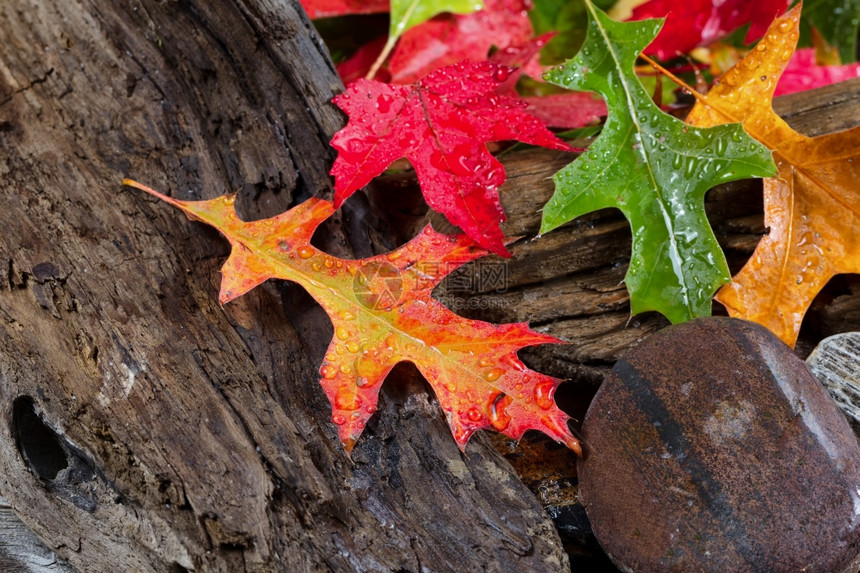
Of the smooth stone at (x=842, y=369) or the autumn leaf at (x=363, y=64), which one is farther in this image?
the autumn leaf at (x=363, y=64)

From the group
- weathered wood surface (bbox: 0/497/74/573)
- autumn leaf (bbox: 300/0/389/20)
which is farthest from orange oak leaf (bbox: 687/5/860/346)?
weathered wood surface (bbox: 0/497/74/573)

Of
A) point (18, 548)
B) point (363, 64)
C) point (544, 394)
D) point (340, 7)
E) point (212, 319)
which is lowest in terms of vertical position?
point (544, 394)

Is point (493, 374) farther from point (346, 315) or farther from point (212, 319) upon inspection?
point (212, 319)

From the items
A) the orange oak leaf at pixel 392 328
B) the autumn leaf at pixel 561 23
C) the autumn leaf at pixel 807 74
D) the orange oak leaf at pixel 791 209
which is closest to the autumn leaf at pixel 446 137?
the orange oak leaf at pixel 392 328

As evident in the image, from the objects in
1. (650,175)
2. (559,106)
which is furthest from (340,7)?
(650,175)

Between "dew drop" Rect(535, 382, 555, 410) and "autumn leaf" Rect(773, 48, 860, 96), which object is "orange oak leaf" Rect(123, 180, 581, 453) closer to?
"dew drop" Rect(535, 382, 555, 410)

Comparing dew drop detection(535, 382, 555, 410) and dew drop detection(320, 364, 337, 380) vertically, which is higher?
dew drop detection(320, 364, 337, 380)

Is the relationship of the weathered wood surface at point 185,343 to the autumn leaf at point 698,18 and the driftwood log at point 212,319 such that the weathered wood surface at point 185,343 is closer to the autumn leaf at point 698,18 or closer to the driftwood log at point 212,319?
the driftwood log at point 212,319
